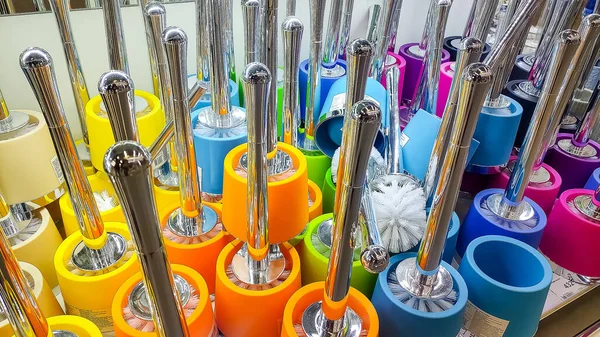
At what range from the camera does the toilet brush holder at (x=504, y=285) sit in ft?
1.13

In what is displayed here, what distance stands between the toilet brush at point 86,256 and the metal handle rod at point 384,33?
31cm

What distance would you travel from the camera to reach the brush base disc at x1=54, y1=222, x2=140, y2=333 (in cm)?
31

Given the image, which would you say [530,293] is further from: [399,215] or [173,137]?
[173,137]

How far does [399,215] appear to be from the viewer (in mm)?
360

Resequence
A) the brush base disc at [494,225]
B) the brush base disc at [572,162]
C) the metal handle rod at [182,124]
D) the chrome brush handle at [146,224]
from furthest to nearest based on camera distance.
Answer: the brush base disc at [572,162], the brush base disc at [494,225], the metal handle rod at [182,124], the chrome brush handle at [146,224]

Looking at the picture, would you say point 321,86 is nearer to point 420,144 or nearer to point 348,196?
point 420,144

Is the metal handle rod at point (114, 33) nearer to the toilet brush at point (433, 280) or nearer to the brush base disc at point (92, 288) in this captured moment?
the brush base disc at point (92, 288)

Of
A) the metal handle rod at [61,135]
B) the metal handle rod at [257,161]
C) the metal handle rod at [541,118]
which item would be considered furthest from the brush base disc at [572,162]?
the metal handle rod at [61,135]

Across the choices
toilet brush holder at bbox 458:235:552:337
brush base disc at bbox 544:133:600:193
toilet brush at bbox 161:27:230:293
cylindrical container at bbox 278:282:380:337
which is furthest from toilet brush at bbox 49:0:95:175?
brush base disc at bbox 544:133:600:193

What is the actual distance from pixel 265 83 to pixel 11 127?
237 mm

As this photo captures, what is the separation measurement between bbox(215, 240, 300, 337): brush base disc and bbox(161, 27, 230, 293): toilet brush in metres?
0.02

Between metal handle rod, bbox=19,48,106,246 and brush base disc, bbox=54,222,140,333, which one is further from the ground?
metal handle rod, bbox=19,48,106,246

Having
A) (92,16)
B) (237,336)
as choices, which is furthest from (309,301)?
(92,16)

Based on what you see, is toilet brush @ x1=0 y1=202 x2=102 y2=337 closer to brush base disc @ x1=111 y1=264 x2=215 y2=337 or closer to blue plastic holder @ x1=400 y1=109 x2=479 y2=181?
brush base disc @ x1=111 y1=264 x2=215 y2=337
